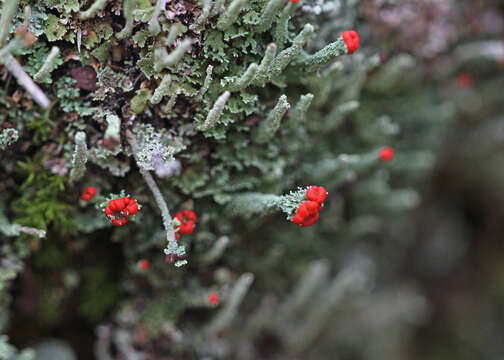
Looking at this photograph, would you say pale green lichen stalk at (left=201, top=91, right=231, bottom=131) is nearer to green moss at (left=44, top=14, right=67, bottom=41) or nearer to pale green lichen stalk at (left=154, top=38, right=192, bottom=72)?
pale green lichen stalk at (left=154, top=38, right=192, bottom=72)

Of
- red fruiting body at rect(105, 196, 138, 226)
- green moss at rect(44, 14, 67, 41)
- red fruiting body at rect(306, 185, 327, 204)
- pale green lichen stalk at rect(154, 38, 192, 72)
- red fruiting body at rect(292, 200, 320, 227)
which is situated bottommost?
red fruiting body at rect(292, 200, 320, 227)

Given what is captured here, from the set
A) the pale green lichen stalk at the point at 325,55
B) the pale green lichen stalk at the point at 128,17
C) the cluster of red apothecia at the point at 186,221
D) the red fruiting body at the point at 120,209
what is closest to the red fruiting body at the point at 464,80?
the pale green lichen stalk at the point at 325,55

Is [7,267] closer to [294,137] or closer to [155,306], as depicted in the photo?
[155,306]

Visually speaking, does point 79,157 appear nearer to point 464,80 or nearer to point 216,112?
point 216,112

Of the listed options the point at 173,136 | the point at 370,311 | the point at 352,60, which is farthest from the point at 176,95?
the point at 370,311

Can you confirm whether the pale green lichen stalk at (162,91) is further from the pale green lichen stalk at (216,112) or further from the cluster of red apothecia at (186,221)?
the cluster of red apothecia at (186,221)

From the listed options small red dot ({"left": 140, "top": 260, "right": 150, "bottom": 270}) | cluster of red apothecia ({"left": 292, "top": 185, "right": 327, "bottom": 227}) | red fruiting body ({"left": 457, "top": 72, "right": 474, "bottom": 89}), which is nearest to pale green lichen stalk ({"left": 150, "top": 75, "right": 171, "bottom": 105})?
cluster of red apothecia ({"left": 292, "top": 185, "right": 327, "bottom": 227})
